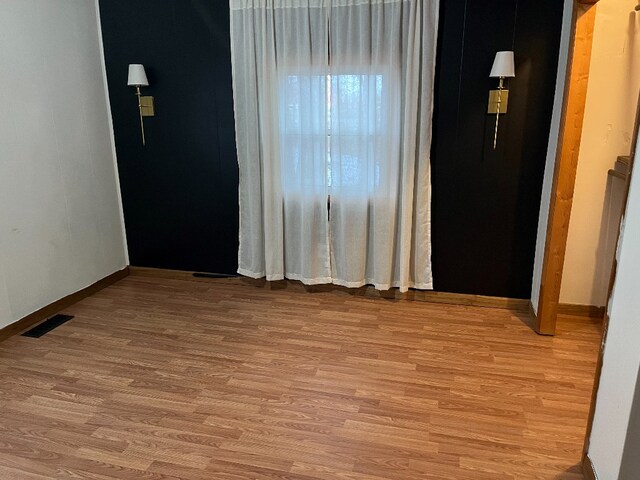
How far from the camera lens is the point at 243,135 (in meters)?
3.58

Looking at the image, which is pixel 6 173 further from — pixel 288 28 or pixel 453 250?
pixel 453 250

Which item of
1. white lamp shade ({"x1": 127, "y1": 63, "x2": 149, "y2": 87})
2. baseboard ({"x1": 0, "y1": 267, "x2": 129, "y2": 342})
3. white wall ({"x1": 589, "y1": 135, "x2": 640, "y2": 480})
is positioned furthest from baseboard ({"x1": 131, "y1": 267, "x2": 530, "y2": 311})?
white wall ({"x1": 589, "y1": 135, "x2": 640, "y2": 480})

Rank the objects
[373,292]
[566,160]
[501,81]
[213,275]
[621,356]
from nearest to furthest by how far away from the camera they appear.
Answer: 1. [621,356]
2. [566,160]
3. [501,81]
4. [373,292]
5. [213,275]

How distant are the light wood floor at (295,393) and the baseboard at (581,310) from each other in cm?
13

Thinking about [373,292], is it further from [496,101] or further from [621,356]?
[621,356]

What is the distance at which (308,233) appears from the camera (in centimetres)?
360

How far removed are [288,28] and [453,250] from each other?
6.61 feet

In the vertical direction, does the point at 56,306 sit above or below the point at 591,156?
below

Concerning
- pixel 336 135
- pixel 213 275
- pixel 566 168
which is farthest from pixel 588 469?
pixel 213 275

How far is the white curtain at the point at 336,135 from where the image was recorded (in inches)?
125

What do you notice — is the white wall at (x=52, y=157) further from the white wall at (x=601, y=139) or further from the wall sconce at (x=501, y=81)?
the white wall at (x=601, y=139)

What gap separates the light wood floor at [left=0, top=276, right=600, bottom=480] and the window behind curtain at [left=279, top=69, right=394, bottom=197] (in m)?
0.96

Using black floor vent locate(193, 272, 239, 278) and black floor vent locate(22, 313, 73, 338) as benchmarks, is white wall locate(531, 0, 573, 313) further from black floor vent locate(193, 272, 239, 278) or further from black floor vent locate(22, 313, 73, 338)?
black floor vent locate(22, 313, 73, 338)

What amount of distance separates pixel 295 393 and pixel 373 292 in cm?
147
